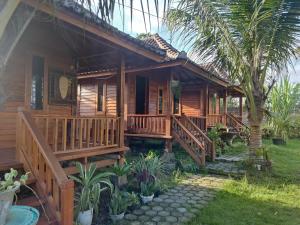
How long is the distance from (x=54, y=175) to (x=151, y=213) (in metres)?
2.16

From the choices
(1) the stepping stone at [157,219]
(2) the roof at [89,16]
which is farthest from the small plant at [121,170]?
(2) the roof at [89,16]

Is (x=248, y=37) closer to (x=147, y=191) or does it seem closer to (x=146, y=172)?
(x=146, y=172)

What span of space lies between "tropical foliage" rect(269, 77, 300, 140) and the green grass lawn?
7.92 metres

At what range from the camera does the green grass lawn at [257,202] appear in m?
4.75

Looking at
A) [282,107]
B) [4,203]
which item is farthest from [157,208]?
[282,107]

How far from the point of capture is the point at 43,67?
681 centimetres

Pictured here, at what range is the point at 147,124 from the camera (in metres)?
10.8

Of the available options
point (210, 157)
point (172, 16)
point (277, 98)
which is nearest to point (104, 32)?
point (172, 16)

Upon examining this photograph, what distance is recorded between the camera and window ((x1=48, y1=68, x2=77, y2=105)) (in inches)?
280

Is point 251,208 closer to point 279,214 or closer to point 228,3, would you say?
point 279,214

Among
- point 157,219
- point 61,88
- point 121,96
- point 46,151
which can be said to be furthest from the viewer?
point 61,88

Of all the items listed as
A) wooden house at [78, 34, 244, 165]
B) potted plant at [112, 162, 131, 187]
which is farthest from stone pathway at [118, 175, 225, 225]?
wooden house at [78, 34, 244, 165]

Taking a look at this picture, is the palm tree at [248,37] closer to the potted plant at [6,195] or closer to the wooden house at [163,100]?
the wooden house at [163,100]

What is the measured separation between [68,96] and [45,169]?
3.99 m
